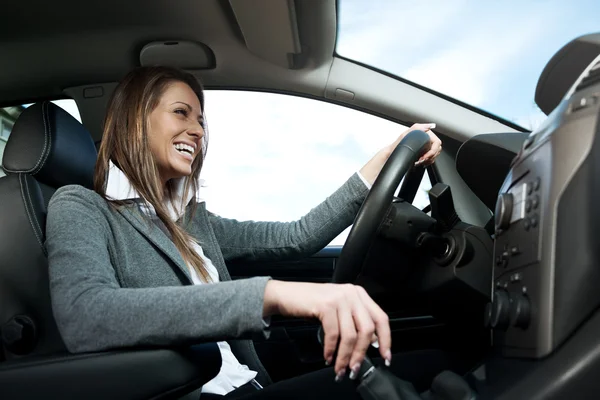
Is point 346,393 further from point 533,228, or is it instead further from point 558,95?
point 558,95

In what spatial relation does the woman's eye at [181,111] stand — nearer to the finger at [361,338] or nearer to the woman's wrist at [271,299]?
the woman's wrist at [271,299]

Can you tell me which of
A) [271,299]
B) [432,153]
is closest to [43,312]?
[271,299]

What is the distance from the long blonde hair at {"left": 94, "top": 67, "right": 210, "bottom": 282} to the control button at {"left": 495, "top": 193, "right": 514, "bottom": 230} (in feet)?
2.21

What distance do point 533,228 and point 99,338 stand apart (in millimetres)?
621

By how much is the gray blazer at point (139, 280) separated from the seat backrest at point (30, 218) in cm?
21

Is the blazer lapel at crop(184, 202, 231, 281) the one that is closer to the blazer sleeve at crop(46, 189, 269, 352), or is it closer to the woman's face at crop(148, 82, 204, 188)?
the woman's face at crop(148, 82, 204, 188)

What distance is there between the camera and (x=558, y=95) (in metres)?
0.87

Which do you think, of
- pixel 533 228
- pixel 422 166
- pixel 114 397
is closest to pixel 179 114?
pixel 422 166

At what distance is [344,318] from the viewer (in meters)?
0.65

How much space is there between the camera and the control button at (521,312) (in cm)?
69

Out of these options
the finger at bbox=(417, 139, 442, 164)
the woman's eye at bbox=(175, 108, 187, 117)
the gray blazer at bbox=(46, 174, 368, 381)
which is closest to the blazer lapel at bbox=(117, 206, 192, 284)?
the gray blazer at bbox=(46, 174, 368, 381)

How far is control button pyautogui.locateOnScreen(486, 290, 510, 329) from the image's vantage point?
2.40 feet

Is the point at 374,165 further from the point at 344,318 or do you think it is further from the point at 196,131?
the point at 344,318

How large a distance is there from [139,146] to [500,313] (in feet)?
2.84
